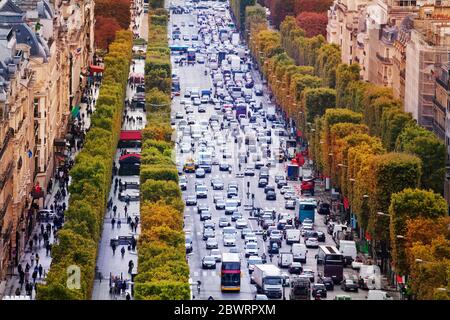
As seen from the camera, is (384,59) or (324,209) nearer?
(324,209)

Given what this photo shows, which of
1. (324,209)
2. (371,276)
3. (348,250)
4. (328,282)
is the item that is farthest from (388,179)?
(324,209)

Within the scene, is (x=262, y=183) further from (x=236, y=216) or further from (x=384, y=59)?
(x=384, y=59)

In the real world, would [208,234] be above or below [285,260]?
above

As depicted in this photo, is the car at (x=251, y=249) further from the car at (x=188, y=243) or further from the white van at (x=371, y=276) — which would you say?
the white van at (x=371, y=276)

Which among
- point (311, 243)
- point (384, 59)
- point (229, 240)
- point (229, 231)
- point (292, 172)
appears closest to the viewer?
point (229, 240)

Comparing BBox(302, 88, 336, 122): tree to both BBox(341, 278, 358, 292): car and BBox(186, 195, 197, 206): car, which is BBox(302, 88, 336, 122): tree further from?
BBox(341, 278, 358, 292): car

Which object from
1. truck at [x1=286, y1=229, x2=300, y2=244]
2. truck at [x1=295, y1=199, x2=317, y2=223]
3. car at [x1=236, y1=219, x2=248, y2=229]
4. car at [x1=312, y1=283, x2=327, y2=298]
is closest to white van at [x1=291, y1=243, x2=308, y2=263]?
truck at [x1=286, y1=229, x2=300, y2=244]

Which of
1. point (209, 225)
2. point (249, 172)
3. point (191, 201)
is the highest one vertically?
point (249, 172)

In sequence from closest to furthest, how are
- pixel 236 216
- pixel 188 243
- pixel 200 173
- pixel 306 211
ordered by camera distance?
pixel 188 243
pixel 306 211
pixel 236 216
pixel 200 173
